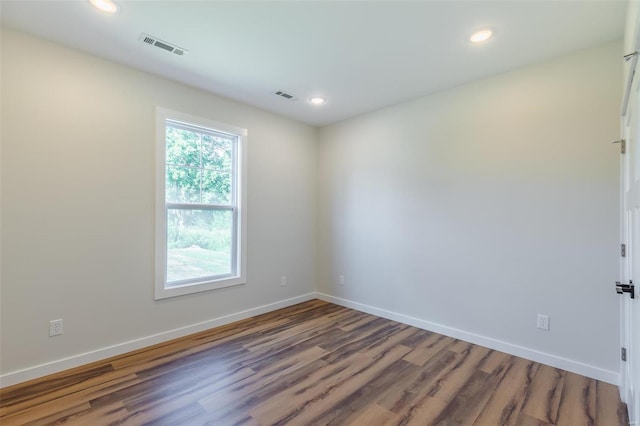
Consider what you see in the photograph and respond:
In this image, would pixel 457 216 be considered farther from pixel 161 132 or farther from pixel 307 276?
pixel 161 132

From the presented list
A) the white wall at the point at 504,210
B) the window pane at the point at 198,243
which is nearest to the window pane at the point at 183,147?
the window pane at the point at 198,243

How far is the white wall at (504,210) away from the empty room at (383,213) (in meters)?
0.02

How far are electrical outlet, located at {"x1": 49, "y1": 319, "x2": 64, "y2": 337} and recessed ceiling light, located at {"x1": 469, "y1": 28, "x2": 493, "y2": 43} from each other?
390 centimetres

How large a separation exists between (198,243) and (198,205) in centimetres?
42

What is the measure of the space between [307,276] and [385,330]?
1.50m

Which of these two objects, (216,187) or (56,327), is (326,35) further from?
(56,327)

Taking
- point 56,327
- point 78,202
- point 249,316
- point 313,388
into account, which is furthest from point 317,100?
point 56,327

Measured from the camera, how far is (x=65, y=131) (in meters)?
2.40

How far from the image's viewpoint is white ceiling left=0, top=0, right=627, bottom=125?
6.43ft

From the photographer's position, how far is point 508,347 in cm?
273

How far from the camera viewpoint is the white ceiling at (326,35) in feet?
6.43

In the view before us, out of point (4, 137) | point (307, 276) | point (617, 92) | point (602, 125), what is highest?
point (617, 92)

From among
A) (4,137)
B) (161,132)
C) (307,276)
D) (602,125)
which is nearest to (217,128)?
(161,132)

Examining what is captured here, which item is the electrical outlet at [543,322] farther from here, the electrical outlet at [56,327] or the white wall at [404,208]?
the electrical outlet at [56,327]
